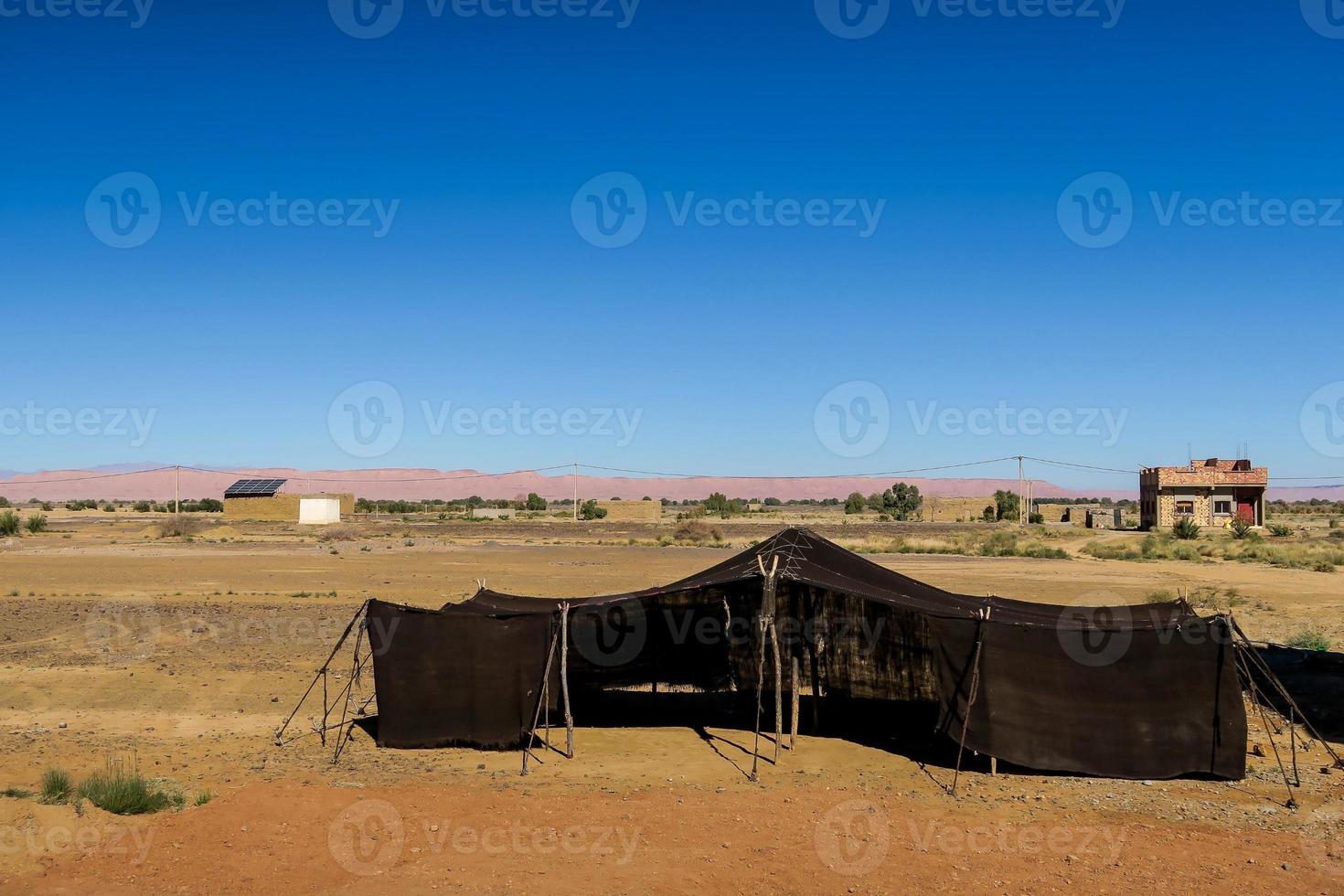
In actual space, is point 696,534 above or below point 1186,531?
below

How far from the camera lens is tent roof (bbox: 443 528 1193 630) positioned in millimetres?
11172

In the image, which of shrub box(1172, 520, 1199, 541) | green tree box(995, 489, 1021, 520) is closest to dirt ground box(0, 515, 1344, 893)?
shrub box(1172, 520, 1199, 541)

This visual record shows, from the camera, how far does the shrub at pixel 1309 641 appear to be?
58.0 feet

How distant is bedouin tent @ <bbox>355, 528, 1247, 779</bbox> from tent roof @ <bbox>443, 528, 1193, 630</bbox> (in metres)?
0.04

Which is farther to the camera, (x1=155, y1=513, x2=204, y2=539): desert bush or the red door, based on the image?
the red door

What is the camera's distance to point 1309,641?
714 inches

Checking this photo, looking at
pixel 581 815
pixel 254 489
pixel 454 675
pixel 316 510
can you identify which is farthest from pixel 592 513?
pixel 581 815

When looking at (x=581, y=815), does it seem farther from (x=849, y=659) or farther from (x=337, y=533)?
(x=337, y=533)

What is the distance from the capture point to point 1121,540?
4919cm

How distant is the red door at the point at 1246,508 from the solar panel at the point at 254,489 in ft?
210

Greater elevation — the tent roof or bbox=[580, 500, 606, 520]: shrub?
the tent roof

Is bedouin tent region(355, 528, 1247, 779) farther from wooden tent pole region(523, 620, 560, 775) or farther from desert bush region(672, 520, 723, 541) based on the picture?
desert bush region(672, 520, 723, 541)

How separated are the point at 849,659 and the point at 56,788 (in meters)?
9.14

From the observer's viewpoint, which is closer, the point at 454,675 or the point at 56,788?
the point at 56,788
